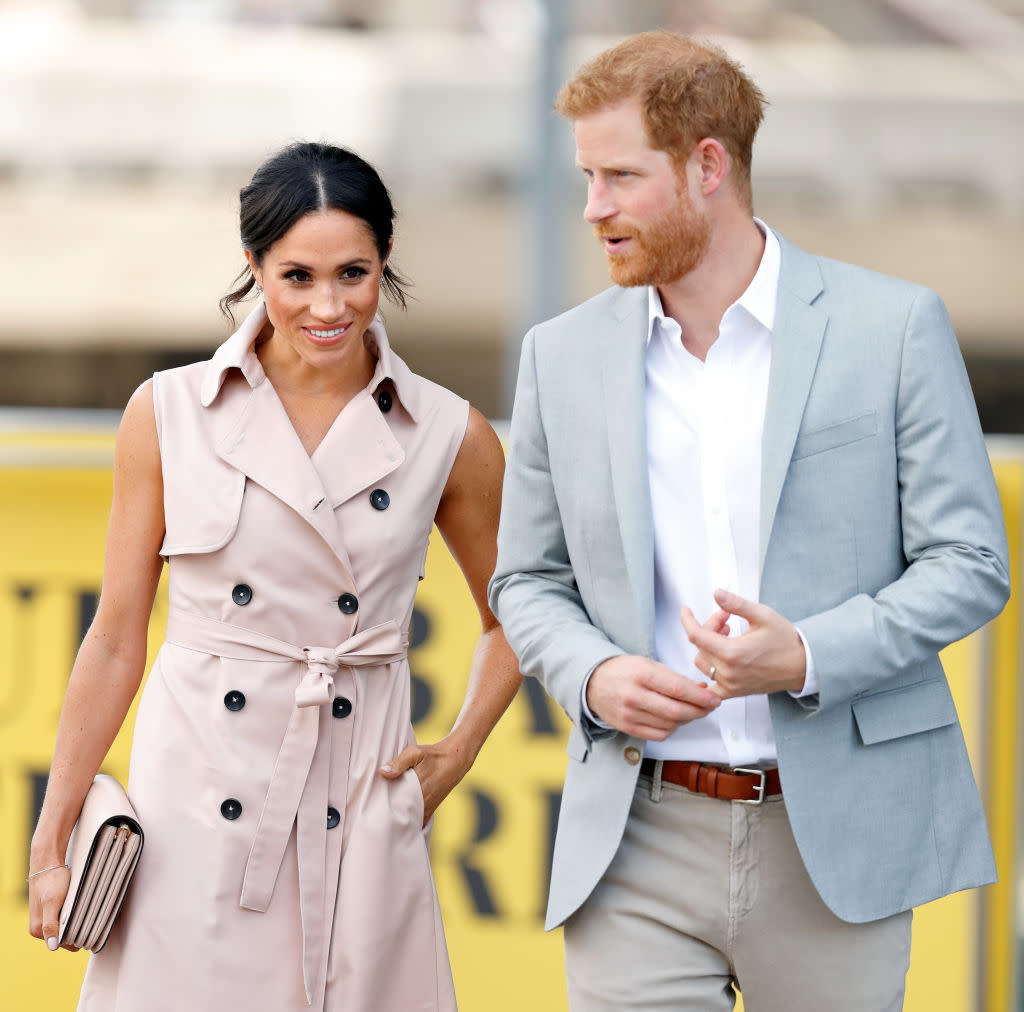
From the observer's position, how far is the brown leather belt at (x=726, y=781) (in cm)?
235

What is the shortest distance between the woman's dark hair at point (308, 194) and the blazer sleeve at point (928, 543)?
33.0 inches

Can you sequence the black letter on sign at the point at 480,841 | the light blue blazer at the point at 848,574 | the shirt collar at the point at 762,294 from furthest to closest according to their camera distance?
the black letter on sign at the point at 480,841, the shirt collar at the point at 762,294, the light blue blazer at the point at 848,574

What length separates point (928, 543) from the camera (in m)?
2.30

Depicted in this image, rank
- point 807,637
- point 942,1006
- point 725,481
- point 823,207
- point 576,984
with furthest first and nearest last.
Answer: point 823,207
point 942,1006
point 576,984
point 725,481
point 807,637

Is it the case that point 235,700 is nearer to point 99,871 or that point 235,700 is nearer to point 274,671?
point 274,671

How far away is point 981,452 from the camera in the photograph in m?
2.31

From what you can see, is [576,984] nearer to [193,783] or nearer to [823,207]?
[193,783]

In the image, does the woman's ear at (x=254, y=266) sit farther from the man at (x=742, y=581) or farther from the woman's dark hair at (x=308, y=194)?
the man at (x=742, y=581)

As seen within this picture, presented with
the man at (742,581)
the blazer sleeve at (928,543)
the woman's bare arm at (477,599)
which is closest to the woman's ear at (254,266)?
the woman's bare arm at (477,599)

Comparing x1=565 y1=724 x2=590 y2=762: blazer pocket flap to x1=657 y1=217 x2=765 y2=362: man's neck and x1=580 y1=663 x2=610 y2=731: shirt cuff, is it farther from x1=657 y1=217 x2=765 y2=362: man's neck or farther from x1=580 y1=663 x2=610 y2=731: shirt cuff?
x1=657 y1=217 x2=765 y2=362: man's neck

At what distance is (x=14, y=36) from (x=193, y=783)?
27.1ft

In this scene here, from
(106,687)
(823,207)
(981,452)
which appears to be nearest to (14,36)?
(823,207)

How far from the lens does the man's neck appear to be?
2.42 meters

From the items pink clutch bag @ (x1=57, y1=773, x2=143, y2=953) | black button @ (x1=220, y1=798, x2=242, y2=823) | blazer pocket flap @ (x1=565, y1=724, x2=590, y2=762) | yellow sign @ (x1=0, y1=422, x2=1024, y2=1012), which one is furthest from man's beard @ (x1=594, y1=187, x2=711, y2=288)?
yellow sign @ (x1=0, y1=422, x2=1024, y2=1012)
